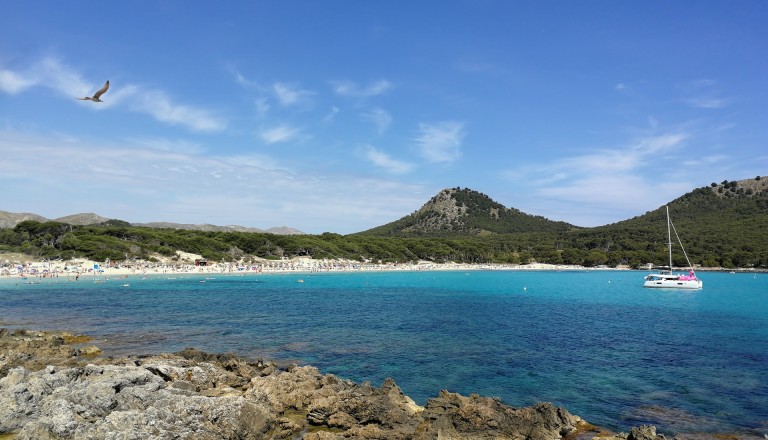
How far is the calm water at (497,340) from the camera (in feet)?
56.1

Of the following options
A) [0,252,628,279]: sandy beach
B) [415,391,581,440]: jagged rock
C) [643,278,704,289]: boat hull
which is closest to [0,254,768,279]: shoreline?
[0,252,628,279]: sandy beach

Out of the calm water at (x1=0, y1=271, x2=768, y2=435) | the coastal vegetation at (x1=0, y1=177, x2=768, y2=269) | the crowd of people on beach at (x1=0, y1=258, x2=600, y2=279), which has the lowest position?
the calm water at (x1=0, y1=271, x2=768, y2=435)

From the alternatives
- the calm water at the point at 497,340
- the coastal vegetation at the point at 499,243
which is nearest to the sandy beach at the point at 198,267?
the coastal vegetation at the point at 499,243

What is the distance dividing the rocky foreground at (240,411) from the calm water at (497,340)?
2784 millimetres

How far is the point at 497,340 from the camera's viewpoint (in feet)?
91.4

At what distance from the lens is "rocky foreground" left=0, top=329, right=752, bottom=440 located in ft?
36.7

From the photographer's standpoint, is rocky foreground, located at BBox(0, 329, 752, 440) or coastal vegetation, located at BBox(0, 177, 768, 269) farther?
coastal vegetation, located at BBox(0, 177, 768, 269)

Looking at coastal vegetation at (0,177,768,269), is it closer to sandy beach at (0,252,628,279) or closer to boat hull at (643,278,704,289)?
sandy beach at (0,252,628,279)

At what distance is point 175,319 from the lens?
3541cm

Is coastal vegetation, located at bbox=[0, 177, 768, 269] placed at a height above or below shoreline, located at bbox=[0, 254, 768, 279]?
above

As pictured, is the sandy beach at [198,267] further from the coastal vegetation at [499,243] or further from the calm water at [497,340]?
the calm water at [497,340]

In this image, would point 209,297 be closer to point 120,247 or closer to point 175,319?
point 175,319

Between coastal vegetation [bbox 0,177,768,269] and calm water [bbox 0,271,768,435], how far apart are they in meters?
41.1

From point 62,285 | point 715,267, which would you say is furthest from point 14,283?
point 715,267
